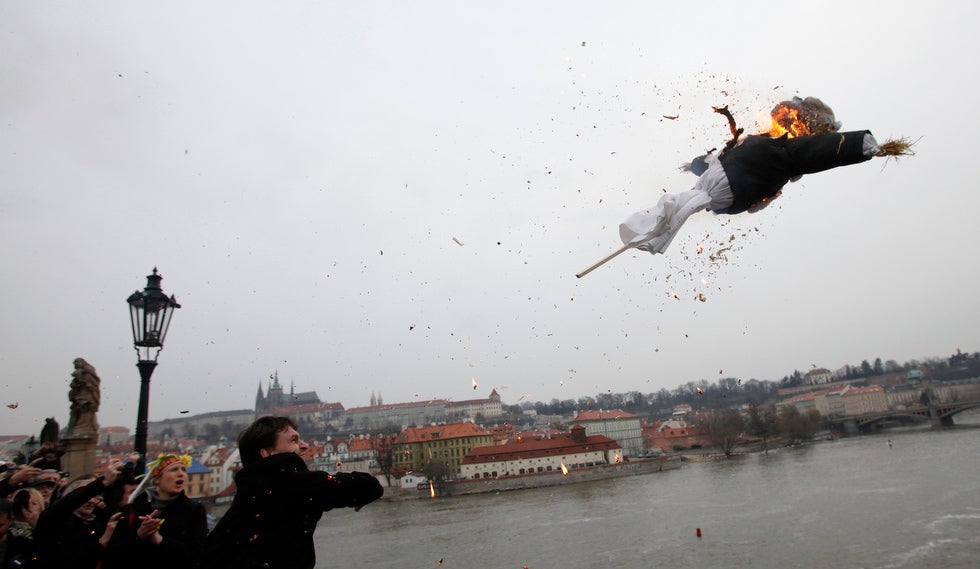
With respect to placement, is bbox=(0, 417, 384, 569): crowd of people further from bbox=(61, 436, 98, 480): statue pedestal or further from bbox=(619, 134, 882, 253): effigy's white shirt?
bbox=(61, 436, 98, 480): statue pedestal

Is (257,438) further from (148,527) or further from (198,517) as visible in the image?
(198,517)

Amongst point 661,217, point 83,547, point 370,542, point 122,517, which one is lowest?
point 370,542

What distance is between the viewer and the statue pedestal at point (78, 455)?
590 cm

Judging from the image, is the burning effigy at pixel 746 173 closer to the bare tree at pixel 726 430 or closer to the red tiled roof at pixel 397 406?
the bare tree at pixel 726 430

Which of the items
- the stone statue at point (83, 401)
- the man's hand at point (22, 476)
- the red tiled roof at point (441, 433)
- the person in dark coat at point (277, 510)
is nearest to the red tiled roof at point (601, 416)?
the red tiled roof at point (441, 433)

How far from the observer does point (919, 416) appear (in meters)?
59.0

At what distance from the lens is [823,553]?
652 inches

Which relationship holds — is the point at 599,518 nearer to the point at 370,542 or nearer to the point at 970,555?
the point at 370,542

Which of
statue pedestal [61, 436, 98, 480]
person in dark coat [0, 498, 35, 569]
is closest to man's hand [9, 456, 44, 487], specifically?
person in dark coat [0, 498, 35, 569]

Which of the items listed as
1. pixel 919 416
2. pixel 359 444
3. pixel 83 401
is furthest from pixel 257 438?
pixel 919 416

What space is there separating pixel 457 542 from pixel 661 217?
24.0 metres

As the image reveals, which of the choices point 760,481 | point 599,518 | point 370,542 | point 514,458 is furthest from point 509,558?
point 514,458

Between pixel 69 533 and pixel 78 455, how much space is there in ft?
13.3

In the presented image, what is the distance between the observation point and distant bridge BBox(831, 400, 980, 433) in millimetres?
55469
